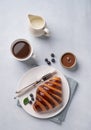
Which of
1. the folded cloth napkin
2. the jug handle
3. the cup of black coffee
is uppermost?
the jug handle

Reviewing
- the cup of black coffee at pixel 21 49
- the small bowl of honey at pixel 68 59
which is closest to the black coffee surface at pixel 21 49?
the cup of black coffee at pixel 21 49

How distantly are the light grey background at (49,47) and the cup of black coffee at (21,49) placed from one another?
30 millimetres

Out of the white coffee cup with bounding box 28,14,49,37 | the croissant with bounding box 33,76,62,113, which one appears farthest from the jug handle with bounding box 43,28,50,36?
the croissant with bounding box 33,76,62,113

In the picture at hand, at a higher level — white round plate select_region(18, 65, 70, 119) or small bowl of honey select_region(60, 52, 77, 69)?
small bowl of honey select_region(60, 52, 77, 69)

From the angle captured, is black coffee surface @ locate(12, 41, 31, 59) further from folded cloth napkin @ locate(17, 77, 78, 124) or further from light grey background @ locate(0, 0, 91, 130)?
folded cloth napkin @ locate(17, 77, 78, 124)

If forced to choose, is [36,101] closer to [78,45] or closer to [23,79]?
[23,79]

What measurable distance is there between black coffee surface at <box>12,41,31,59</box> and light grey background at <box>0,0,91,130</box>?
0.10ft

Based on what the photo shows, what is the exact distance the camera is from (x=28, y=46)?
3.57 ft

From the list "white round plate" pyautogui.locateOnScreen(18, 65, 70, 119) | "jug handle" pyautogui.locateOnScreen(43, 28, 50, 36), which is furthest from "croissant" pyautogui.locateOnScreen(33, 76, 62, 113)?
"jug handle" pyautogui.locateOnScreen(43, 28, 50, 36)

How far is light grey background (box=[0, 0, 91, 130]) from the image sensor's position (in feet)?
3.49

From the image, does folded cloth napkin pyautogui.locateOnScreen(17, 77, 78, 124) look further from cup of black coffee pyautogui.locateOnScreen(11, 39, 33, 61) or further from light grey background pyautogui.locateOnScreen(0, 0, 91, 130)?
cup of black coffee pyautogui.locateOnScreen(11, 39, 33, 61)

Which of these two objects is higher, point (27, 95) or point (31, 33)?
point (31, 33)

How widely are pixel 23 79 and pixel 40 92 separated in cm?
7
